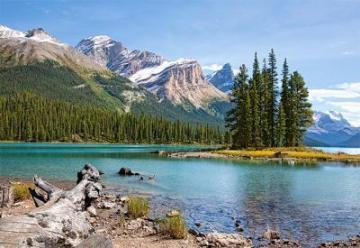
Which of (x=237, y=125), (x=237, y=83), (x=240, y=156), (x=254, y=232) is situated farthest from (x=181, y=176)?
(x=237, y=83)

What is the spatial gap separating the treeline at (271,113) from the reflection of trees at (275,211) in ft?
184

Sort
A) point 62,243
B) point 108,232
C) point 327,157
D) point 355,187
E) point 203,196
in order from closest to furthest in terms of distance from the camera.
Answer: point 62,243
point 108,232
point 203,196
point 355,187
point 327,157

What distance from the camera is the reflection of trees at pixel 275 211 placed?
80.7ft

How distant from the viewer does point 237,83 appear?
119m

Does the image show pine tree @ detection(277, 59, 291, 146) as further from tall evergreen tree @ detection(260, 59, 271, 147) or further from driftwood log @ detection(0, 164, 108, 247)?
driftwood log @ detection(0, 164, 108, 247)

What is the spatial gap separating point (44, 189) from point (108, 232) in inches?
181

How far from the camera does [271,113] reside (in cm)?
11069

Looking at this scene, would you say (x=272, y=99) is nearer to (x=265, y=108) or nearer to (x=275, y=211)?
(x=265, y=108)

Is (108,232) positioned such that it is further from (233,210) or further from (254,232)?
(233,210)

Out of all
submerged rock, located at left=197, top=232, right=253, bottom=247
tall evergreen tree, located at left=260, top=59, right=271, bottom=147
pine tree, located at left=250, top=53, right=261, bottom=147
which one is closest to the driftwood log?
submerged rock, located at left=197, top=232, right=253, bottom=247

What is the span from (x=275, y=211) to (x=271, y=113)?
3222 inches

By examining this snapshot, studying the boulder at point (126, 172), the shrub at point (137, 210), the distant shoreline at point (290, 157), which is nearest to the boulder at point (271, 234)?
the shrub at point (137, 210)

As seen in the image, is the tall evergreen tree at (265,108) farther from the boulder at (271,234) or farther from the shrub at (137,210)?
the boulder at (271,234)

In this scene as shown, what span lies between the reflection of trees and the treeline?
184 feet
